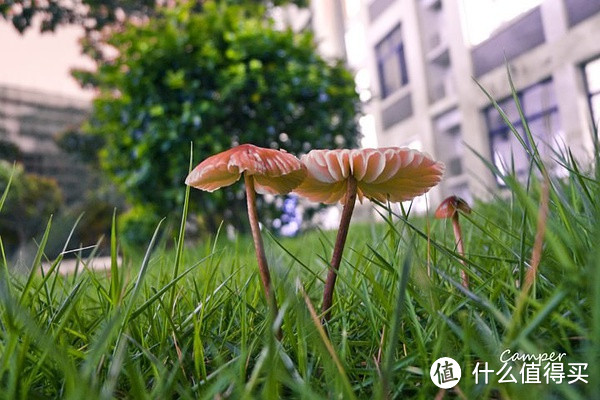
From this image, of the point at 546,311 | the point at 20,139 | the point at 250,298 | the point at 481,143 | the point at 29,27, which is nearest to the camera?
the point at 546,311

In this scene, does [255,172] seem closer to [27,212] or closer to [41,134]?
[27,212]

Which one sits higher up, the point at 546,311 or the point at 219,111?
the point at 219,111

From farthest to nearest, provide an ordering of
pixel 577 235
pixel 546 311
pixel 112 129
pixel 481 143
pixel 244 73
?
pixel 481 143
pixel 112 129
pixel 244 73
pixel 577 235
pixel 546 311

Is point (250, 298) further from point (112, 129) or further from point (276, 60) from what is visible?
point (112, 129)

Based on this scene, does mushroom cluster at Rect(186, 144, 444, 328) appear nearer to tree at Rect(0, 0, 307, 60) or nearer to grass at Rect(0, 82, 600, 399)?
grass at Rect(0, 82, 600, 399)

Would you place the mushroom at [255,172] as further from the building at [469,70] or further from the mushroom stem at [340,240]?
the building at [469,70]

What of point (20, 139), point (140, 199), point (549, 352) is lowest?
point (549, 352)

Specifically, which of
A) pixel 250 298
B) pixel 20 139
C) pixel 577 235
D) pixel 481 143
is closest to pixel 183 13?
pixel 250 298

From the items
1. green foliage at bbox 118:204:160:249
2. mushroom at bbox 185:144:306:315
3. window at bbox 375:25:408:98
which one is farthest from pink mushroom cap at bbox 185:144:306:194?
window at bbox 375:25:408:98

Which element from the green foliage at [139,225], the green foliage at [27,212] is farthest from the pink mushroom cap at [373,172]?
the green foliage at [27,212]
